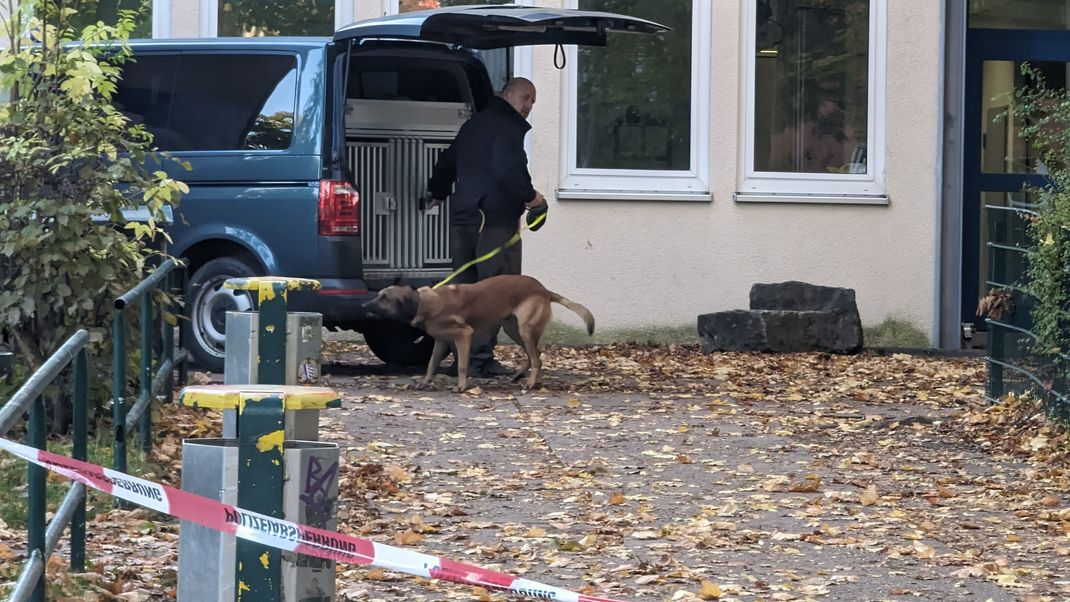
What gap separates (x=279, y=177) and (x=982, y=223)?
7.50 m

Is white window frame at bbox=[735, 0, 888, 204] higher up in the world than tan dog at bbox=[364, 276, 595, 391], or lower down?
higher up

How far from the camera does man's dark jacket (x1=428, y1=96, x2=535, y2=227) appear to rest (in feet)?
39.4

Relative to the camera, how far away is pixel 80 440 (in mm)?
5738

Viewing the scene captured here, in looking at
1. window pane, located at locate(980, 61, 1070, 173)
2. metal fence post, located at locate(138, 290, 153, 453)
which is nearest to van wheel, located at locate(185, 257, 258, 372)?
metal fence post, located at locate(138, 290, 153, 453)

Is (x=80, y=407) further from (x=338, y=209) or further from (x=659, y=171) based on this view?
(x=659, y=171)

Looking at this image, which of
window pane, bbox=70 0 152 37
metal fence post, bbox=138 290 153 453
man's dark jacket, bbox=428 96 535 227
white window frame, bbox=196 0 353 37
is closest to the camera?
metal fence post, bbox=138 290 153 453

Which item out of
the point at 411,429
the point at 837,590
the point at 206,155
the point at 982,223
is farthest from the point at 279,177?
the point at 982,223

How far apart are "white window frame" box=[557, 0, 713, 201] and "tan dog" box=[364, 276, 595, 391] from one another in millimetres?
3823

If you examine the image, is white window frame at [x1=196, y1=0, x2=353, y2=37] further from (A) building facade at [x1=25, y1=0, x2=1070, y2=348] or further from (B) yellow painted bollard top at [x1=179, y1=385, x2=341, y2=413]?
(B) yellow painted bollard top at [x1=179, y1=385, x2=341, y2=413]

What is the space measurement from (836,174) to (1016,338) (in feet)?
17.9

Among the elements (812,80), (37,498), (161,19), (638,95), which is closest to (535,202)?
(638,95)

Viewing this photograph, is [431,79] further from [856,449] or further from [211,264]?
[856,449]

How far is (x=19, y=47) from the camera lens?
8.31 metres

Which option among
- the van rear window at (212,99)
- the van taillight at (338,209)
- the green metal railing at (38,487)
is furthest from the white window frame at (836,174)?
the green metal railing at (38,487)
